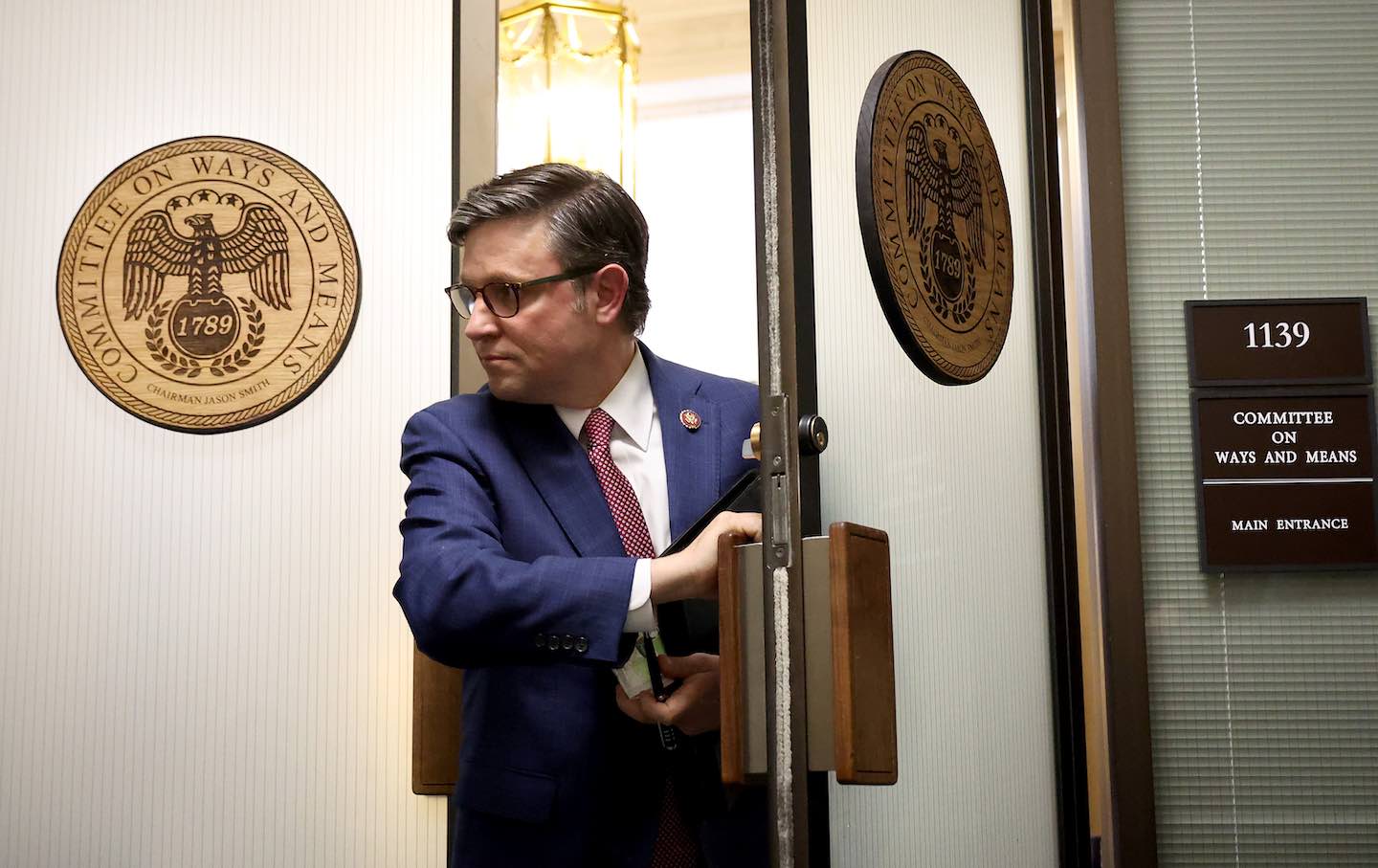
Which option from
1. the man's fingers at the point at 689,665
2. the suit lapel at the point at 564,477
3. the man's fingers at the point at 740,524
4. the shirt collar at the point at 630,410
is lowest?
the man's fingers at the point at 689,665

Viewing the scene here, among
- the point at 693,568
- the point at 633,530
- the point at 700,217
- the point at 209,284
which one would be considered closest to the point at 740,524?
the point at 693,568

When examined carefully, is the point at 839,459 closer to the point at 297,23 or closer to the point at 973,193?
the point at 973,193

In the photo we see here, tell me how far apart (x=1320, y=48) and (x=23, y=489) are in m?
2.84

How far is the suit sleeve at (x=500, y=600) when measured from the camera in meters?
1.62

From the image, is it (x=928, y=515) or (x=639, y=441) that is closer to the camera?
(x=928, y=515)

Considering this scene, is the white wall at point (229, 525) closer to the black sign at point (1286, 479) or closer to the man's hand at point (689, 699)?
the man's hand at point (689, 699)

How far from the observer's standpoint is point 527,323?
195 cm

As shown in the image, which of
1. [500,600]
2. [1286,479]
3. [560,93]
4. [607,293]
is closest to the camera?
[500,600]

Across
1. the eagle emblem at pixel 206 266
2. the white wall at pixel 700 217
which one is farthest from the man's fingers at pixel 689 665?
the white wall at pixel 700 217

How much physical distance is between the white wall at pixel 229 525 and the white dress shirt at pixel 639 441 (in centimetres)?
66

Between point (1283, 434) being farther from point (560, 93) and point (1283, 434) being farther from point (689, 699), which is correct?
point (560, 93)

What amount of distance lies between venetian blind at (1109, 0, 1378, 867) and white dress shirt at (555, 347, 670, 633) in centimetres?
96

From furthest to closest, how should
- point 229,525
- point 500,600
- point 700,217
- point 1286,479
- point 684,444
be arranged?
point 700,217, point 229,525, point 1286,479, point 684,444, point 500,600

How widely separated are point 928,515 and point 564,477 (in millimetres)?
603
